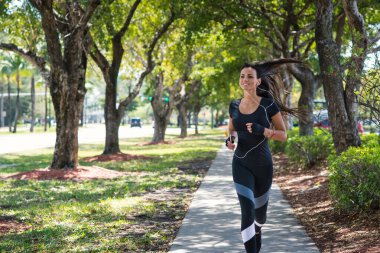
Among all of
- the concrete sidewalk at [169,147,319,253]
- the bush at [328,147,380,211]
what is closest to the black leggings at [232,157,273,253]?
the concrete sidewalk at [169,147,319,253]

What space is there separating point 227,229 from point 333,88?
3657 mm

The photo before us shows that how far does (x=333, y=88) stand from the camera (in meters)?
10.1

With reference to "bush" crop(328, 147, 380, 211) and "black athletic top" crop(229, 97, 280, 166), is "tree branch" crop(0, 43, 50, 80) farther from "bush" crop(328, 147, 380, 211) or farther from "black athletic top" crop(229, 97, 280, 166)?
"black athletic top" crop(229, 97, 280, 166)

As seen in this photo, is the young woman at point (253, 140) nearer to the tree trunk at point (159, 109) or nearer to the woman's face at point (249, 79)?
the woman's face at point (249, 79)

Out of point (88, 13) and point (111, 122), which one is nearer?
point (88, 13)

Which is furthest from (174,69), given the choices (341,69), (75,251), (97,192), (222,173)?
(75,251)

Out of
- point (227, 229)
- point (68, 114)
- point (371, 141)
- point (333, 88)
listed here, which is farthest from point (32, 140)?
point (227, 229)

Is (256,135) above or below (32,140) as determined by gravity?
above

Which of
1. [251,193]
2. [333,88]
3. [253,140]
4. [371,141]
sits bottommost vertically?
[251,193]

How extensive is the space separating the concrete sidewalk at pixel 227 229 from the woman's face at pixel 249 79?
1.98 m

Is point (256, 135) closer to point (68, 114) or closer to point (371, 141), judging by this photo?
point (371, 141)

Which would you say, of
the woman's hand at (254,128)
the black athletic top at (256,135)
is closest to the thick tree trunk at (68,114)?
the black athletic top at (256,135)

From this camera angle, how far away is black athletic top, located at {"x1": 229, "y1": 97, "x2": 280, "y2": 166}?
18.0ft

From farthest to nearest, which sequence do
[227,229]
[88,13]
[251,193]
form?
[88,13] < [227,229] < [251,193]
